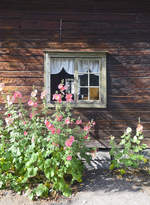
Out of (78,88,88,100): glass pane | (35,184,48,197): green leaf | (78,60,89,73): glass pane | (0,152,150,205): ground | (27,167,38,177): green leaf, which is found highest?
(78,60,89,73): glass pane

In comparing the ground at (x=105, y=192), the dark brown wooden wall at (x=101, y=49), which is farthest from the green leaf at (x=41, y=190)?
the dark brown wooden wall at (x=101, y=49)

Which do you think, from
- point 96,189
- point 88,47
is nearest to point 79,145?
point 96,189

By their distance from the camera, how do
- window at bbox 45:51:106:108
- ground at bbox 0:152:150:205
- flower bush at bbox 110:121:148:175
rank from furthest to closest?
window at bbox 45:51:106:108
flower bush at bbox 110:121:148:175
ground at bbox 0:152:150:205

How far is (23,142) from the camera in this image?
3730 millimetres

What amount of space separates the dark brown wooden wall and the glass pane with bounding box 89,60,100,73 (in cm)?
28

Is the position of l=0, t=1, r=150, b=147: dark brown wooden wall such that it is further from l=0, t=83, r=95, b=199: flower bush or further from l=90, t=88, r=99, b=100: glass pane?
l=0, t=83, r=95, b=199: flower bush

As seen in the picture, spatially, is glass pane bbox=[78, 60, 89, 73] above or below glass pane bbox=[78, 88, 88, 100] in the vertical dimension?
above

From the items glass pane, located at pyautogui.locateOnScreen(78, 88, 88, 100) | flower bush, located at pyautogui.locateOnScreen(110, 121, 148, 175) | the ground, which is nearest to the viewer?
the ground

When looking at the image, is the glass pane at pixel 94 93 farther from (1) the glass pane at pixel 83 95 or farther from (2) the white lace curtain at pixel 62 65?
(2) the white lace curtain at pixel 62 65

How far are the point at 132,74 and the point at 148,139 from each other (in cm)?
172

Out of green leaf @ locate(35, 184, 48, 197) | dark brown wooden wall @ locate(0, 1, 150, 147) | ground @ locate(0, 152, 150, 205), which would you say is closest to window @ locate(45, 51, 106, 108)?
dark brown wooden wall @ locate(0, 1, 150, 147)

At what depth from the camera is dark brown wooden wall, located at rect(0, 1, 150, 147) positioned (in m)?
4.99

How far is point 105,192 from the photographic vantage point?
3.69 m

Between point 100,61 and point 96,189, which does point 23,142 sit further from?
point 100,61
